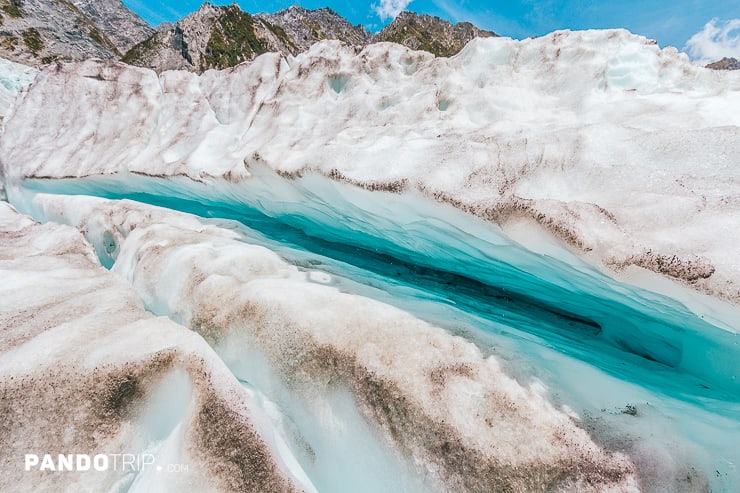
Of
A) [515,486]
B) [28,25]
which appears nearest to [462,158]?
[515,486]

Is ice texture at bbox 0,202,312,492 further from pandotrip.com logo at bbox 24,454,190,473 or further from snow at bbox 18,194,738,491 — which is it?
snow at bbox 18,194,738,491

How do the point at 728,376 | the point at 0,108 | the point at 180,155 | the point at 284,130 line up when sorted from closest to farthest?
the point at 728,376
the point at 284,130
the point at 180,155
the point at 0,108

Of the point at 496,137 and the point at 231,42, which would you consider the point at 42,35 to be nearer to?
the point at 231,42

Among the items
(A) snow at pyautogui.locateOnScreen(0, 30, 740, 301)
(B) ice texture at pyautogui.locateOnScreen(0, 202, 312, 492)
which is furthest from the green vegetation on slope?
(B) ice texture at pyautogui.locateOnScreen(0, 202, 312, 492)

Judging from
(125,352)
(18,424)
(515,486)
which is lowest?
(18,424)

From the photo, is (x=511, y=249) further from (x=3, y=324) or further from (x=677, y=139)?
(x=3, y=324)

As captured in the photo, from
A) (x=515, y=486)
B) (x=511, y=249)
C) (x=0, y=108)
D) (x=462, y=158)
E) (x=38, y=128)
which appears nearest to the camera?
(x=515, y=486)

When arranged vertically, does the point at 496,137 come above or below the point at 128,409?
above

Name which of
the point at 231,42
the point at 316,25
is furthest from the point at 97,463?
the point at 316,25
